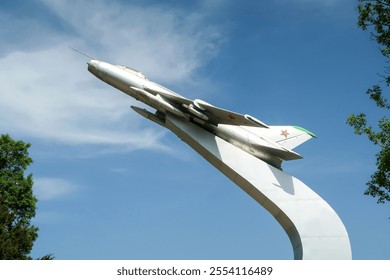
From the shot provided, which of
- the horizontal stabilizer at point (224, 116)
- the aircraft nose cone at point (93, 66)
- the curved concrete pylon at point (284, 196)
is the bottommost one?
the curved concrete pylon at point (284, 196)

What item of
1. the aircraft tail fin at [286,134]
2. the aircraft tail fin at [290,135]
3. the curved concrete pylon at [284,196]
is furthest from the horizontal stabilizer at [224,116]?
the aircraft tail fin at [290,135]

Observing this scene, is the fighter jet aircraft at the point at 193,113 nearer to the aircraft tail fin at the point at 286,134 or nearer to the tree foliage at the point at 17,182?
the aircraft tail fin at the point at 286,134

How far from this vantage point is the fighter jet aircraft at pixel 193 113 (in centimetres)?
1520

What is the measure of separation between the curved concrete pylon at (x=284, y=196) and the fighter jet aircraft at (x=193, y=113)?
348 mm

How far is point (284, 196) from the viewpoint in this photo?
15.0 m

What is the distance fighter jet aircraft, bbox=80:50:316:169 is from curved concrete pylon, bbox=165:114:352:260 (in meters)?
0.35

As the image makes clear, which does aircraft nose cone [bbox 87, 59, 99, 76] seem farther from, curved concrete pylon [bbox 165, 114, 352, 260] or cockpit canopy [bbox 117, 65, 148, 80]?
curved concrete pylon [bbox 165, 114, 352, 260]

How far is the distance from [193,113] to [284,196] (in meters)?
3.62

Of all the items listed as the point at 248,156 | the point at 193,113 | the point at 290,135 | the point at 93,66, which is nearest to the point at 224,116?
the point at 193,113

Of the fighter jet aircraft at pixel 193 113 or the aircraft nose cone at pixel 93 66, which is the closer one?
the fighter jet aircraft at pixel 193 113

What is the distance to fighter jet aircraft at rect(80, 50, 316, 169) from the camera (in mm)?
15203

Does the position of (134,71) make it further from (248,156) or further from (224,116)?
(248,156)

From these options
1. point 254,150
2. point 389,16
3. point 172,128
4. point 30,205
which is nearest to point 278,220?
point 254,150

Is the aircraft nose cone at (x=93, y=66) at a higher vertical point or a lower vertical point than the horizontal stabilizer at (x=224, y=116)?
higher
